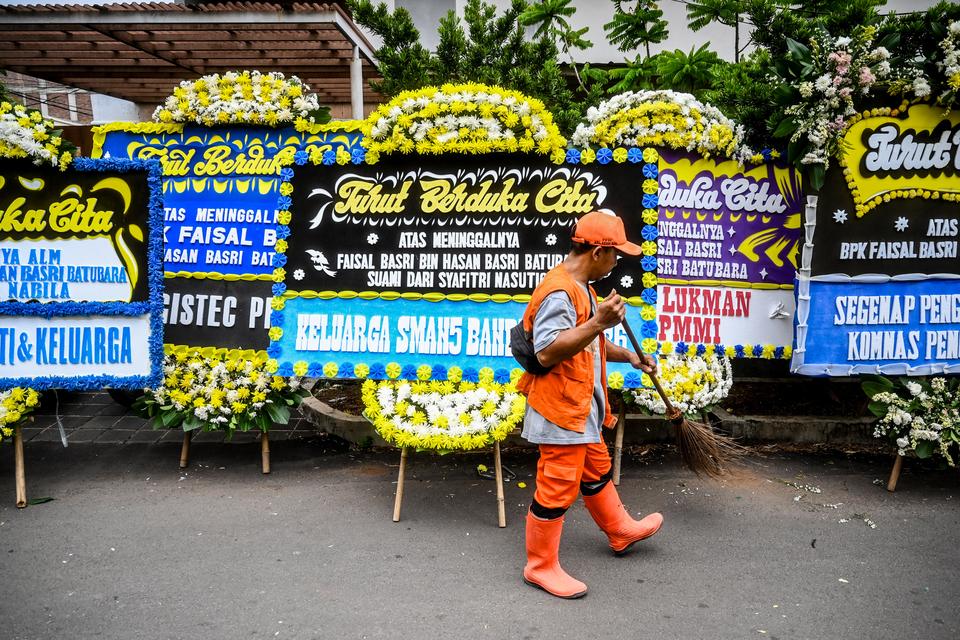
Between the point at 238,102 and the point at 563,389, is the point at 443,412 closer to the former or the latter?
the point at 563,389

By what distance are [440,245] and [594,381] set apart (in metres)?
1.64

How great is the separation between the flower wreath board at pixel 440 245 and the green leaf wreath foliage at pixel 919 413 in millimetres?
1739

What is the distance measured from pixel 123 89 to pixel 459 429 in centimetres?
1197

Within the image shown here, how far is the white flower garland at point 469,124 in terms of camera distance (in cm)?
458

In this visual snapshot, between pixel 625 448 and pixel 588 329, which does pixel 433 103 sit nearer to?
pixel 588 329

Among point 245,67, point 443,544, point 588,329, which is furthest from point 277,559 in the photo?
point 245,67

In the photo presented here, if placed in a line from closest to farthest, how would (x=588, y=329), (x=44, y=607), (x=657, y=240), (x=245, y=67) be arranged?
1. (x=588, y=329)
2. (x=44, y=607)
3. (x=657, y=240)
4. (x=245, y=67)

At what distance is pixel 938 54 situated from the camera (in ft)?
14.8

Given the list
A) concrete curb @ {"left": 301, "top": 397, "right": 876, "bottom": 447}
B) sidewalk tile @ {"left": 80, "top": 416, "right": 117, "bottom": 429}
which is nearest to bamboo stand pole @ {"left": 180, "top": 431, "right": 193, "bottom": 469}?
concrete curb @ {"left": 301, "top": 397, "right": 876, "bottom": 447}

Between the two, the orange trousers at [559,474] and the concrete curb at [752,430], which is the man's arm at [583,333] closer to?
the orange trousers at [559,474]

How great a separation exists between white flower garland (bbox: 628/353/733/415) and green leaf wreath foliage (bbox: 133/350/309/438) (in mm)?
2616

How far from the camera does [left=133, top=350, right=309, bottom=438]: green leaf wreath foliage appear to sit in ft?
16.9

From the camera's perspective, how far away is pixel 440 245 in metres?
4.76

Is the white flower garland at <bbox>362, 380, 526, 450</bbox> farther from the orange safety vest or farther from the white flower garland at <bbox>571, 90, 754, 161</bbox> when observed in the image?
the white flower garland at <bbox>571, 90, 754, 161</bbox>
